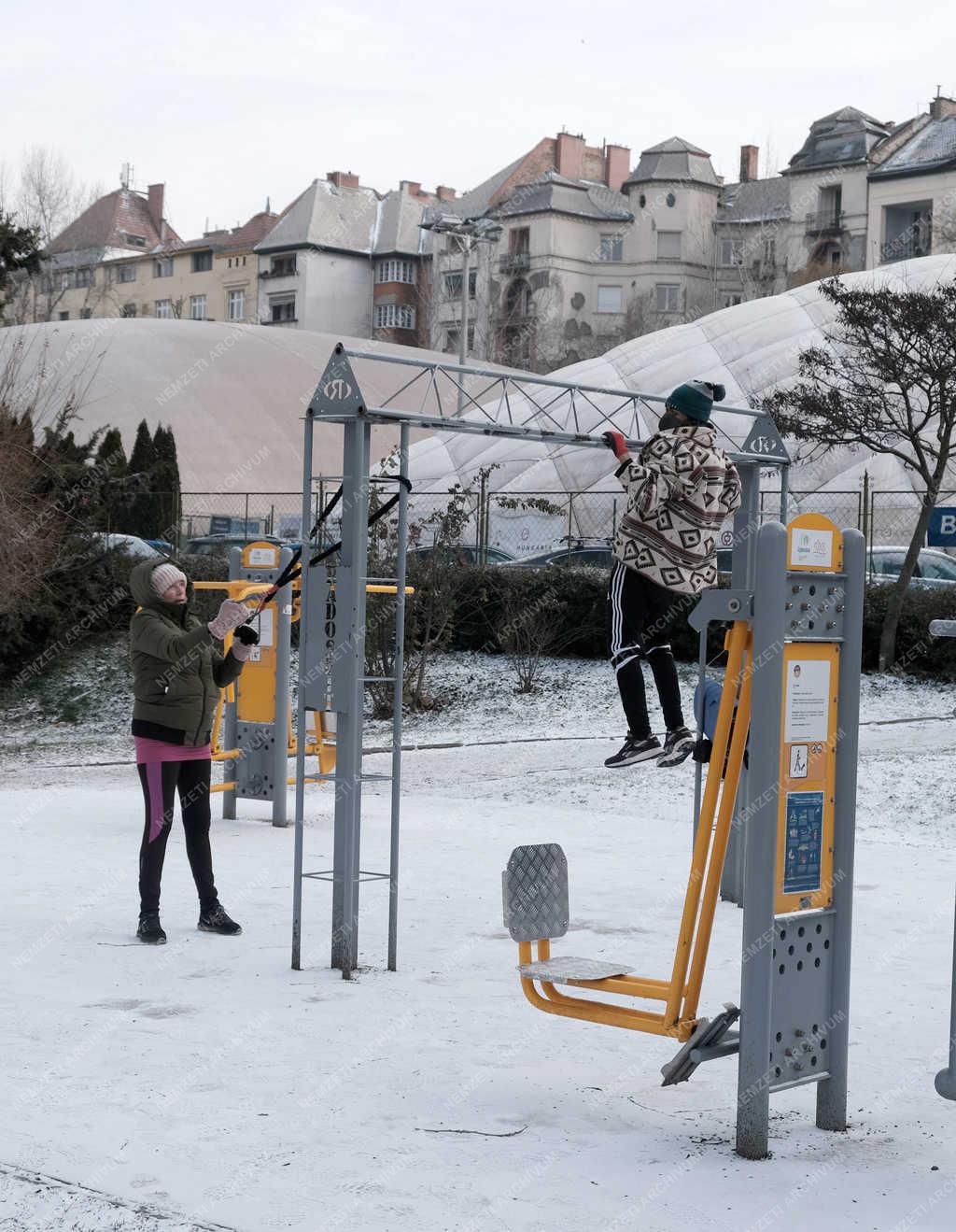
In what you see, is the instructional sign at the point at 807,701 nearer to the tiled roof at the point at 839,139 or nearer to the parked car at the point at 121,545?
the parked car at the point at 121,545

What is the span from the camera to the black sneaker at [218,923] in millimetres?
7754

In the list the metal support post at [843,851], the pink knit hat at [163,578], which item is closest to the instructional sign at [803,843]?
the metal support post at [843,851]

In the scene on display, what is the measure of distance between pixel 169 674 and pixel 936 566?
1865 centimetres

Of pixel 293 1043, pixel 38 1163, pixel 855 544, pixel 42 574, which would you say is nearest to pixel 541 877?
pixel 293 1043

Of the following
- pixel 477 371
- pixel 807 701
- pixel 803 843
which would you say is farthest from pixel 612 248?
pixel 803 843

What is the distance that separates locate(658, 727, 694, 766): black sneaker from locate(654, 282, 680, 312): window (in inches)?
2849

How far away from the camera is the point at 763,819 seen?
4789 millimetres

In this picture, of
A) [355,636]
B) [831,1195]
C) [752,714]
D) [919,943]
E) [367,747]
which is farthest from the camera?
[367,747]

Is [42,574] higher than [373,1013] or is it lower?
higher

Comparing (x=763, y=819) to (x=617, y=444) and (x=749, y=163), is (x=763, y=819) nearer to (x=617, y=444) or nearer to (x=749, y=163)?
(x=617, y=444)

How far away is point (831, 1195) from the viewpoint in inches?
174

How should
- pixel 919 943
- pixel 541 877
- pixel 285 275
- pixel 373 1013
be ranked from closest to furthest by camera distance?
pixel 541 877 < pixel 373 1013 < pixel 919 943 < pixel 285 275

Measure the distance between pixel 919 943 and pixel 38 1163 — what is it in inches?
184

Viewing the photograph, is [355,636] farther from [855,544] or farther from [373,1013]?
[855,544]
